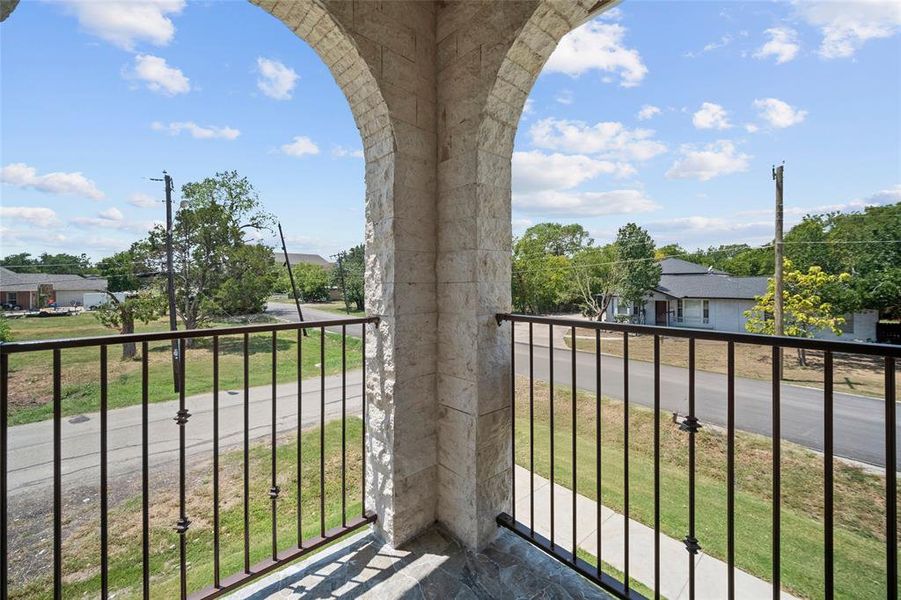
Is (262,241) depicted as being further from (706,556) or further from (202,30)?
(706,556)

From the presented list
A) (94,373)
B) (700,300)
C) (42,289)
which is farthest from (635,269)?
(42,289)

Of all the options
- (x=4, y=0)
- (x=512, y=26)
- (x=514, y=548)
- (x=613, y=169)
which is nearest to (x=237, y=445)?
(x=514, y=548)

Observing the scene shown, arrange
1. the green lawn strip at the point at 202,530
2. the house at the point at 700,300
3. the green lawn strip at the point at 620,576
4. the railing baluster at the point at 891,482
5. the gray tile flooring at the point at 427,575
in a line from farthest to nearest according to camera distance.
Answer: the house at the point at 700,300 < the green lawn strip at the point at 202,530 < the green lawn strip at the point at 620,576 < the gray tile flooring at the point at 427,575 < the railing baluster at the point at 891,482

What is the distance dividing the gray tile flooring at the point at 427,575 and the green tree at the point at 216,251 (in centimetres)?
1138

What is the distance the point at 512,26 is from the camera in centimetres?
150

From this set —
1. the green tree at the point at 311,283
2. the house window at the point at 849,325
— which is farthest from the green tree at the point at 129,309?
the house window at the point at 849,325

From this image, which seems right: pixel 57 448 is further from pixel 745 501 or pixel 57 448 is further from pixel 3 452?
pixel 745 501

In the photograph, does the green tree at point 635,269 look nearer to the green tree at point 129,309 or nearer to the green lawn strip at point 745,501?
the green lawn strip at point 745,501

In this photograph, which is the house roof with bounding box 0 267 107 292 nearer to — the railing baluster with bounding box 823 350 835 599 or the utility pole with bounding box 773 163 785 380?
the railing baluster with bounding box 823 350 835 599

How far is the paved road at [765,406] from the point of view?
6.40m

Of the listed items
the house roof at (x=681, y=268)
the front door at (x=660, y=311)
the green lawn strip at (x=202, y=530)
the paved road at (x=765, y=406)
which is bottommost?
the paved road at (x=765, y=406)

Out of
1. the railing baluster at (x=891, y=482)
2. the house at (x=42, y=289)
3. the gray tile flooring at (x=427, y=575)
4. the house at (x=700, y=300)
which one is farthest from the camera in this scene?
the house at (x=700, y=300)

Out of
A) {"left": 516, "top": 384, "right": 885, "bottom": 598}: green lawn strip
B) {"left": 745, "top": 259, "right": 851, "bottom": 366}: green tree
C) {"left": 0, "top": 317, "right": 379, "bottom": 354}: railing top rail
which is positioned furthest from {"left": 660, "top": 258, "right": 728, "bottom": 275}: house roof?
{"left": 0, "top": 317, "right": 379, "bottom": 354}: railing top rail

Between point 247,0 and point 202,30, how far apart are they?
11.6 ft
